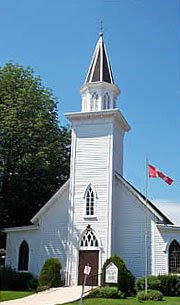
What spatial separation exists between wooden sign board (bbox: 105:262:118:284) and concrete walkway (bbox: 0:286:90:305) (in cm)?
130

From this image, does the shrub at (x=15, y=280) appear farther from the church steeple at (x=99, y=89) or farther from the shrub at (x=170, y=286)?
the church steeple at (x=99, y=89)

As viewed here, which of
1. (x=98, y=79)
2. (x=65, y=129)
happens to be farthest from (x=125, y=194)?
(x=65, y=129)

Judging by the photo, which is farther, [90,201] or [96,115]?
[96,115]

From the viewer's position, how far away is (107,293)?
2277 cm

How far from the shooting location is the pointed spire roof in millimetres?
30734

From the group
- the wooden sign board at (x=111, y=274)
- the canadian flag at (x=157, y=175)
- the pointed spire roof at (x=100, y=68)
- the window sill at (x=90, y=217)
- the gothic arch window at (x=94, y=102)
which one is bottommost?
the wooden sign board at (x=111, y=274)

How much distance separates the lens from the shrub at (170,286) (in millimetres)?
24991

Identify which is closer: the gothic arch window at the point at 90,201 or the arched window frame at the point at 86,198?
the arched window frame at the point at 86,198

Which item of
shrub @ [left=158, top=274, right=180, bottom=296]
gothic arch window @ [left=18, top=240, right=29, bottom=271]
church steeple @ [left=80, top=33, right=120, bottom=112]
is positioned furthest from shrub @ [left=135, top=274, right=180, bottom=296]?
church steeple @ [left=80, top=33, right=120, bottom=112]

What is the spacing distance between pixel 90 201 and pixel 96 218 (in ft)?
3.63

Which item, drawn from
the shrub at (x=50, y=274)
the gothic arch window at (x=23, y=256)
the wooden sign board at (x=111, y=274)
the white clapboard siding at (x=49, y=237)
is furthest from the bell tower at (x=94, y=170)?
the gothic arch window at (x=23, y=256)

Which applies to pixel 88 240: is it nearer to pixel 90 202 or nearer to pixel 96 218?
pixel 96 218

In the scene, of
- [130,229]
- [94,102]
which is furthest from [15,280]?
[94,102]

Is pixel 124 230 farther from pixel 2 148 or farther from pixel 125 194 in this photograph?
pixel 2 148
